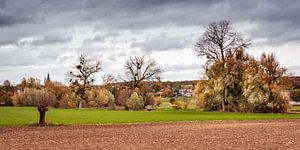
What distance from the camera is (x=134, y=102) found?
3071 inches

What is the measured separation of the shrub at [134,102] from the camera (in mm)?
78000

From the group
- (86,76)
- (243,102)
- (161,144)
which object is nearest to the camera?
(161,144)

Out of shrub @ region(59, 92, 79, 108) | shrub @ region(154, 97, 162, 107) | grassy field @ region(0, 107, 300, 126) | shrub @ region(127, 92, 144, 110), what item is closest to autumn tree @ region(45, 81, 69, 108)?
shrub @ region(59, 92, 79, 108)

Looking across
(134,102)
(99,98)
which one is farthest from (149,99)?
(99,98)

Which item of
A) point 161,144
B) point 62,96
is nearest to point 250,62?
point 62,96

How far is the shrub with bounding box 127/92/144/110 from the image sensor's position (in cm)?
7800

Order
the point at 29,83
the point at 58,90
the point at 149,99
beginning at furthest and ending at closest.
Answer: the point at 29,83, the point at 58,90, the point at 149,99

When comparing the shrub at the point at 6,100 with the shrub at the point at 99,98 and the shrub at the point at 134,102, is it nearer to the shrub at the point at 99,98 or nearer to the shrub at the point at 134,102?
the shrub at the point at 99,98

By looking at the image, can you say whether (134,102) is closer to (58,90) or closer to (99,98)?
(99,98)

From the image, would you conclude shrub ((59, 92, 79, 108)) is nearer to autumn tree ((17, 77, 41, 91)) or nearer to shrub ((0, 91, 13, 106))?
shrub ((0, 91, 13, 106))

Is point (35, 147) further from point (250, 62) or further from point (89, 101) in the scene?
point (89, 101)

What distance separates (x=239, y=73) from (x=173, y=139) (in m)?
43.7

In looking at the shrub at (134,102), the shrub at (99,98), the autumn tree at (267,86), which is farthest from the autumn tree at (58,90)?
the autumn tree at (267,86)

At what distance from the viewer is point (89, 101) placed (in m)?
86.8
